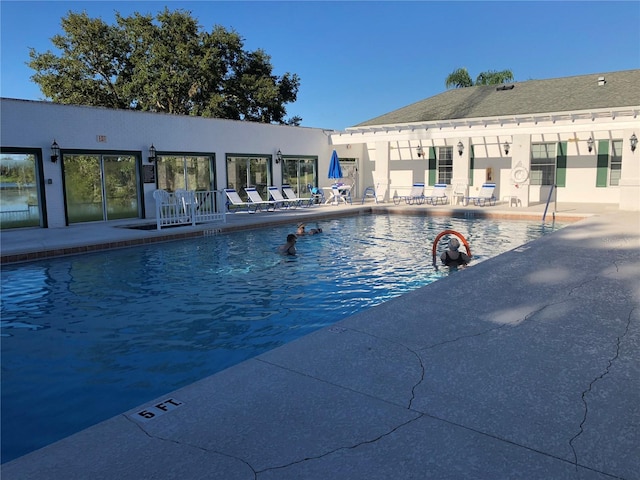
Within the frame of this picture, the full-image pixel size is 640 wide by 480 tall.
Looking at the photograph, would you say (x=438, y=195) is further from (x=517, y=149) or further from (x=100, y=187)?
(x=100, y=187)

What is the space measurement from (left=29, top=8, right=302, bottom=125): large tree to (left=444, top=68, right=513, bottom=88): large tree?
15056 mm

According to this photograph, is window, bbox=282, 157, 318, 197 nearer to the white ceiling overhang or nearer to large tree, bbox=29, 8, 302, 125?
the white ceiling overhang

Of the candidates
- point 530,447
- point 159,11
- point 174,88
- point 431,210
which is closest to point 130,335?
point 530,447

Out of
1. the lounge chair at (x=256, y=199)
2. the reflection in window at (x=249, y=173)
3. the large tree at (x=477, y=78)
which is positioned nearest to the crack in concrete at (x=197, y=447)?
the lounge chair at (x=256, y=199)

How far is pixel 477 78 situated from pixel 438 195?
69.8 feet

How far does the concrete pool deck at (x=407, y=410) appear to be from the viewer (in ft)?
7.32

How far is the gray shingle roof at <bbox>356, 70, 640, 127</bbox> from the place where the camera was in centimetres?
1777

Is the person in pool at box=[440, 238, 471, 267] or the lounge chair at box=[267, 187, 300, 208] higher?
the lounge chair at box=[267, 187, 300, 208]

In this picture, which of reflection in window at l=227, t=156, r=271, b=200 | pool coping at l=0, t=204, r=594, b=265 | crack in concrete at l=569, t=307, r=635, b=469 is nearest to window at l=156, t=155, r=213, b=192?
reflection in window at l=227, t=156, r=271, b=200

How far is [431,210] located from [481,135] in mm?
3683

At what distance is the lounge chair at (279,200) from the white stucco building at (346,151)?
2.84 ft

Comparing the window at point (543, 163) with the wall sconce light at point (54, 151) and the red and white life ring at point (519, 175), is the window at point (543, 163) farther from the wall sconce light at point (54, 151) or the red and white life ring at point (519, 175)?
the wall sconce light at point (54, 151)

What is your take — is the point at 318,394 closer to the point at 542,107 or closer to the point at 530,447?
the point at 530,447

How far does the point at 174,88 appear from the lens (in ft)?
83.6
